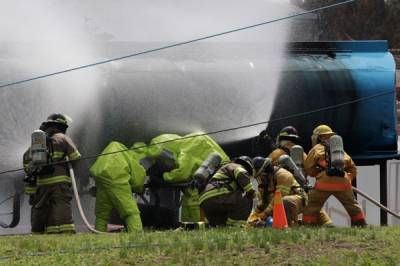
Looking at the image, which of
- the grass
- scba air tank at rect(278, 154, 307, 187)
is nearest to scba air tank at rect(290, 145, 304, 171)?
scba air tank at rect(278, 154, 307, 187)

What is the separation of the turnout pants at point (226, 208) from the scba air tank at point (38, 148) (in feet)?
6.29

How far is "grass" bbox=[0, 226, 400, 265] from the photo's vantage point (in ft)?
25.0

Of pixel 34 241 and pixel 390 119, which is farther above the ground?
pixel 390 119

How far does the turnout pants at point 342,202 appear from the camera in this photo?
36.0 ft

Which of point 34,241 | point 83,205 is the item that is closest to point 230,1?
point 83,205

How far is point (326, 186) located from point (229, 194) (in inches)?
44.3

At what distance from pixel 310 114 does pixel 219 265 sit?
6951 mm

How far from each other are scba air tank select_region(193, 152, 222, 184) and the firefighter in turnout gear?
195mm

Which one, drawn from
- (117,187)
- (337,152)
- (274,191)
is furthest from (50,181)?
(337,152)

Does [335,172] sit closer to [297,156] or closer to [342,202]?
[342,202]

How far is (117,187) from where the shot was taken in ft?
37.8

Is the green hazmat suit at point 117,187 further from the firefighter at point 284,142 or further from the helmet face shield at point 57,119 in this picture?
the firefighter at point 284,142

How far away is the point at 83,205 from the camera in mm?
12523

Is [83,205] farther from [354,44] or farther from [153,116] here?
[354,44]
